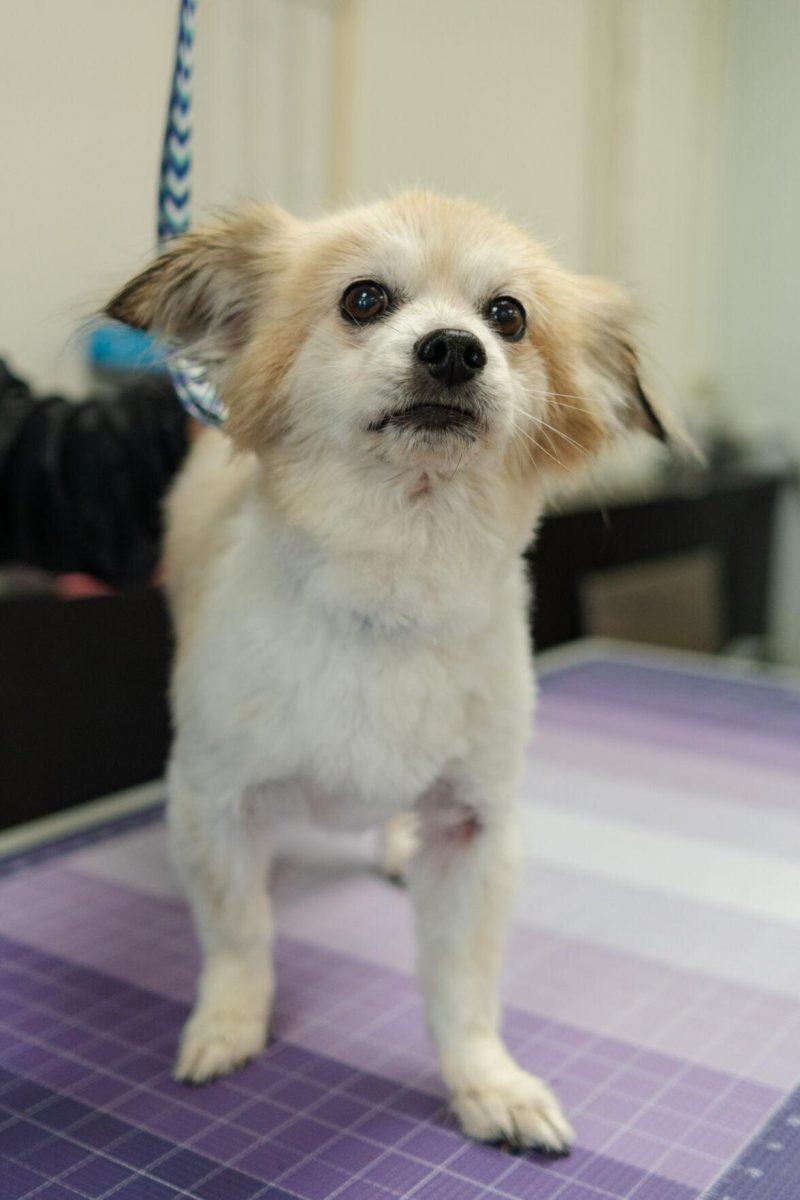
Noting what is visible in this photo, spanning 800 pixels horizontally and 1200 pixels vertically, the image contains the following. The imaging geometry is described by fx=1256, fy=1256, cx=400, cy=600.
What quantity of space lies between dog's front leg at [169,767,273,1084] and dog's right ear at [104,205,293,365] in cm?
44

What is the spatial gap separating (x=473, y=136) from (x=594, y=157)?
2.32 ft

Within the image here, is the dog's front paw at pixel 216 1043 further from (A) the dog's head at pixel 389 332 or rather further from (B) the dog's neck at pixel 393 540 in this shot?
(A) the dog's head at pixel 389 332

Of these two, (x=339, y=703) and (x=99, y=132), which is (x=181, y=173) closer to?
(x=339, y=703)

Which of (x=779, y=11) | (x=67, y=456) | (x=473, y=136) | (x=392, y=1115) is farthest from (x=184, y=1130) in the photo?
(x=779, y=11)

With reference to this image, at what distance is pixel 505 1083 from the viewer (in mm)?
1142

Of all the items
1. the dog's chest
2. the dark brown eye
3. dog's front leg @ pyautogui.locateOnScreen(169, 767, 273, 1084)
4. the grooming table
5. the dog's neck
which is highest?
the dark brown eye

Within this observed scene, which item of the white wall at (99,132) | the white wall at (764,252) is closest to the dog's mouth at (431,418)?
the white wall at (99,132)

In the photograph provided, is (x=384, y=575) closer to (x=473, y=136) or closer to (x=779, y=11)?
(x=473, y=136)

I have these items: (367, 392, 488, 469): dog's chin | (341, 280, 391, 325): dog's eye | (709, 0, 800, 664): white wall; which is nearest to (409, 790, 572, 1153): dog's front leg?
(367, 392, 488, 469): dog's chin

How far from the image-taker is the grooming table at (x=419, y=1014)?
104cm

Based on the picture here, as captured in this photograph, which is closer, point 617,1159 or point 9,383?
point 617,1159

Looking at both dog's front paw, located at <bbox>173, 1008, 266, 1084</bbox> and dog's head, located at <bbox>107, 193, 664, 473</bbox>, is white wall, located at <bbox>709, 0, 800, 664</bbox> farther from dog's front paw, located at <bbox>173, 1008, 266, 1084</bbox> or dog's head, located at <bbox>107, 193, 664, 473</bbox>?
dog's front paw, located at <bbox>173, 1008, 266, 1084</bbox>

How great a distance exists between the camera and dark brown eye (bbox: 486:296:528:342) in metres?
1.16

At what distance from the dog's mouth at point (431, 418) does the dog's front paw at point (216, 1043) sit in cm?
60
